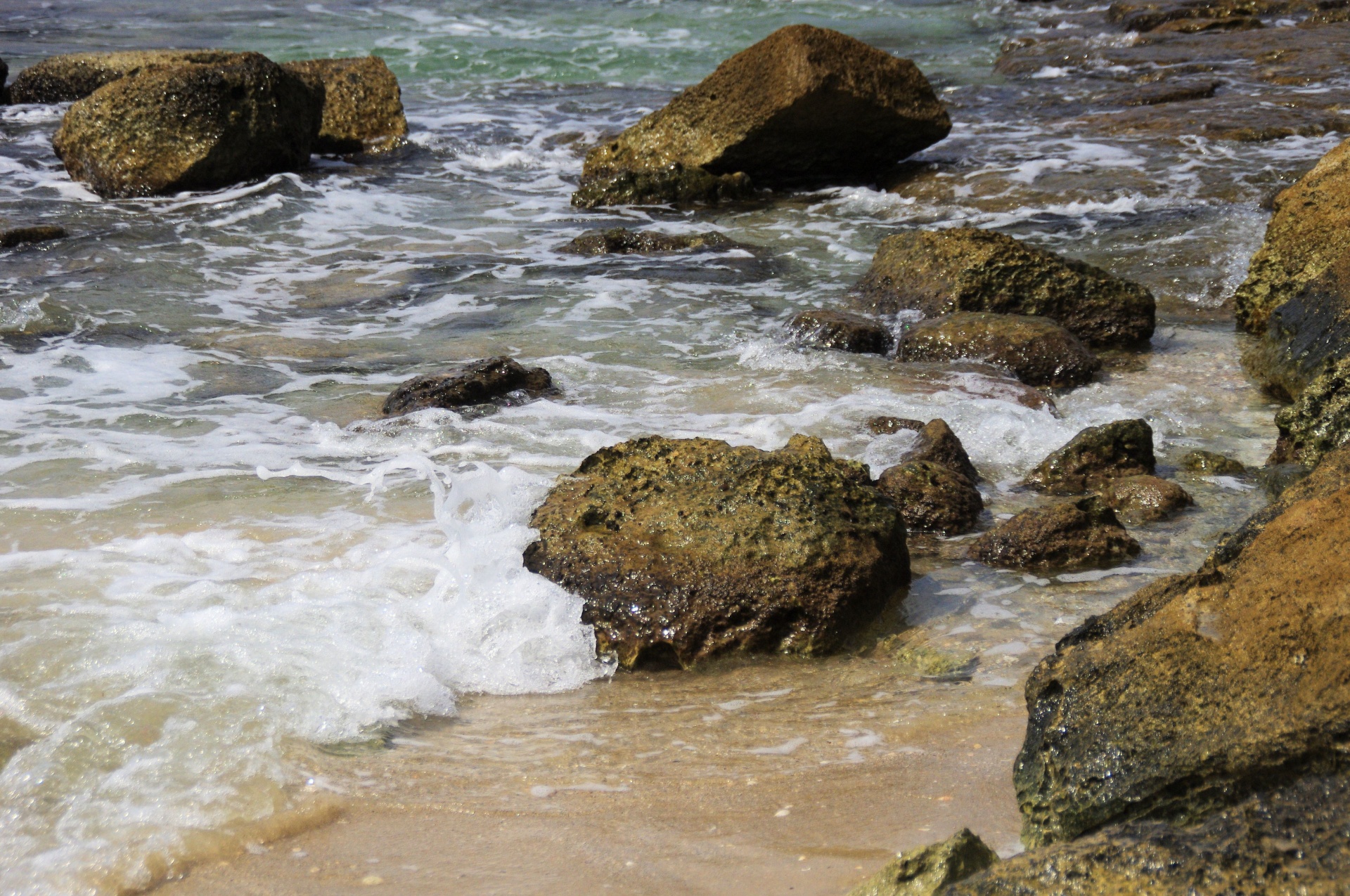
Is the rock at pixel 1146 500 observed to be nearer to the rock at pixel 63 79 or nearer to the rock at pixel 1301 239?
the rock at pixel 1301 239

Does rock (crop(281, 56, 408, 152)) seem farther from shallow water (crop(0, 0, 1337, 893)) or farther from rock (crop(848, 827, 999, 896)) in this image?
rock (crop(848, 827, 999, 896))

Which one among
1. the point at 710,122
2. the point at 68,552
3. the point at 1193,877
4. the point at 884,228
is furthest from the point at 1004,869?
the point at 710,122

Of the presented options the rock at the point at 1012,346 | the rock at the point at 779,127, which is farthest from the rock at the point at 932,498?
the rock at the point at 779,127

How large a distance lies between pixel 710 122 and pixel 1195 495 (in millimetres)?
6446

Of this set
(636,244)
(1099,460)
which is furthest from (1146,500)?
(636,244)

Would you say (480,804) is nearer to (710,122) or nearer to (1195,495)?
(1195,495)

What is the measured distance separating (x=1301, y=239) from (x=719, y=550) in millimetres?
4125

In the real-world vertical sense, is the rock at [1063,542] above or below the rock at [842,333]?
below

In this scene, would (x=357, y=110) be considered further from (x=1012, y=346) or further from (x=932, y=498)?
(x=932, y=498)

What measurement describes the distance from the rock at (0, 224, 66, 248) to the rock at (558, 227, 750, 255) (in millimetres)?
3659

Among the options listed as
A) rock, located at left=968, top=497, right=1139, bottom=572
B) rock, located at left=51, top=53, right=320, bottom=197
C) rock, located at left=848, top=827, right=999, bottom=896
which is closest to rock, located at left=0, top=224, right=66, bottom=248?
rock, located at left=51, top=53, right=320, bottom=197

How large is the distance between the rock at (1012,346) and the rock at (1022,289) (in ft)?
0.86

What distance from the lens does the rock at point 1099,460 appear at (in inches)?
183

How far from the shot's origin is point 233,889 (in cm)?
241
